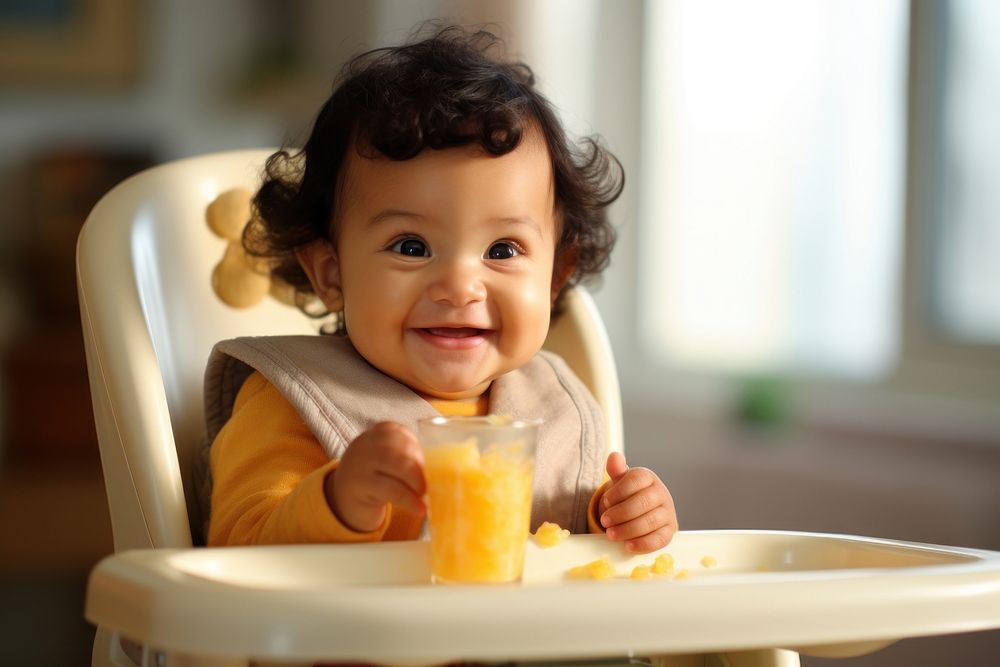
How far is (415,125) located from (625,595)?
510mm

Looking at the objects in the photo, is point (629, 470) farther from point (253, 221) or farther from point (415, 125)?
point (253, 221)

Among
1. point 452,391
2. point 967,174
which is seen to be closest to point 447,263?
point 452,391

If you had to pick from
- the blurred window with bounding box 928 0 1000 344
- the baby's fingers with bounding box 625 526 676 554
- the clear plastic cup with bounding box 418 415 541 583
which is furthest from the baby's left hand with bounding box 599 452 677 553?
the blurred window with bounding box 928 0 1000 344

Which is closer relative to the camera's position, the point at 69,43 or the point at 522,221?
the point at 522,221

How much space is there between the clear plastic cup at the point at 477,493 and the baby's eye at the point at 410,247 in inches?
11.1

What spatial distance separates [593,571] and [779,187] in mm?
1947

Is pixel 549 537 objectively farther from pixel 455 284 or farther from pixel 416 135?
pixel 416 135

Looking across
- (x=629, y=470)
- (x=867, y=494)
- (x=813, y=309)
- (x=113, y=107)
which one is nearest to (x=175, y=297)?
(x=629, y=470)

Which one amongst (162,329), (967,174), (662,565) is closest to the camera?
(662,565)

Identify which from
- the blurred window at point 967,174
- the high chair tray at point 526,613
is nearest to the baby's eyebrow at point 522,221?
the high chair tray at point 526,613

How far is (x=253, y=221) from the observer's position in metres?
1.16

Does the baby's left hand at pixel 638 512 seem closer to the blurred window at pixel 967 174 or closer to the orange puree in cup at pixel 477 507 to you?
the orange puree in cup at pixel 477 507

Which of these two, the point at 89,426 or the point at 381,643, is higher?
the point at 381,643

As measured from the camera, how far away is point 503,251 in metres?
1.02
